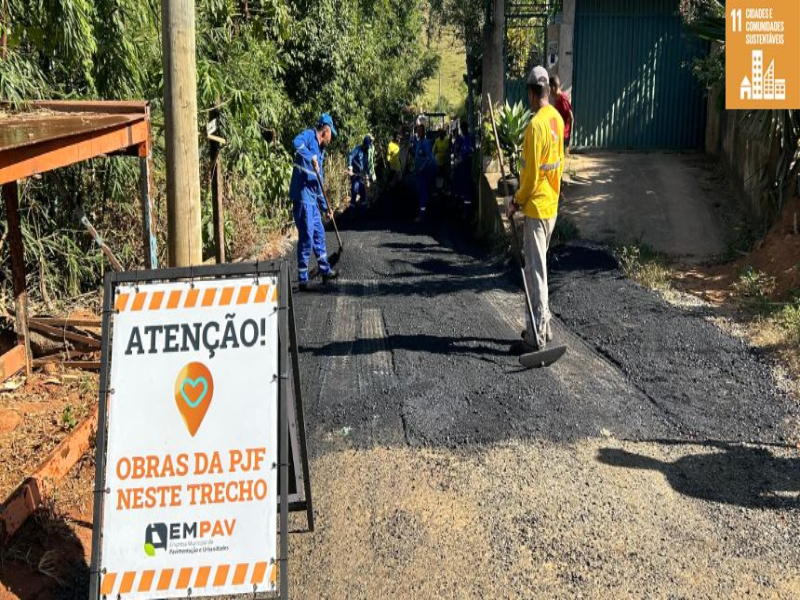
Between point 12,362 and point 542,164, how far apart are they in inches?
179

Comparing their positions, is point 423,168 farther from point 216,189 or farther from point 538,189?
point 538,189

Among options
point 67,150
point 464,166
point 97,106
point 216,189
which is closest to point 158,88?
point 216,189

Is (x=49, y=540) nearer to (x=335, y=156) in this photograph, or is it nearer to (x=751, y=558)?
(x=751, y=558)

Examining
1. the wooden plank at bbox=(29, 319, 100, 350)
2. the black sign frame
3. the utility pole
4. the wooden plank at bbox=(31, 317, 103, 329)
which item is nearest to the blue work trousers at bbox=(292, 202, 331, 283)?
the wooden plank at bbox=(31, 317, 103, 329)

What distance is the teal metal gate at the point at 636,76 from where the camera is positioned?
14.9 m

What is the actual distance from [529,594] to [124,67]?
6.64m

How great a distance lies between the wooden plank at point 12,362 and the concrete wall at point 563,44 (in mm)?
9427

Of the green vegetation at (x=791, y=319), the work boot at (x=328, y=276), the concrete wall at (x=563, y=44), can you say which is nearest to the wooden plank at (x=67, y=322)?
the work boot at (x=328, y=276)

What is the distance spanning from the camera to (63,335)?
7.41m

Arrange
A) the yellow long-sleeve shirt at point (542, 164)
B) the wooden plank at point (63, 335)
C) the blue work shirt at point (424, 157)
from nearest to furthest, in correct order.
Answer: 1. the yellow long-sleeve shirt at point (542, 164)
2. the wooden plank at point (63, 335)
3. the blue work shirt at point (424, 157)

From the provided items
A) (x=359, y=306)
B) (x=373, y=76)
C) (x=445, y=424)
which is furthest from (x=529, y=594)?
(x=373, y=76)

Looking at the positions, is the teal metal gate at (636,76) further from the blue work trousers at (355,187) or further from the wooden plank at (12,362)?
the wooden plank at (12,362)

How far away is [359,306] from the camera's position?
9258mm

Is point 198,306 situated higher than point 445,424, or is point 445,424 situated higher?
point 198,306
